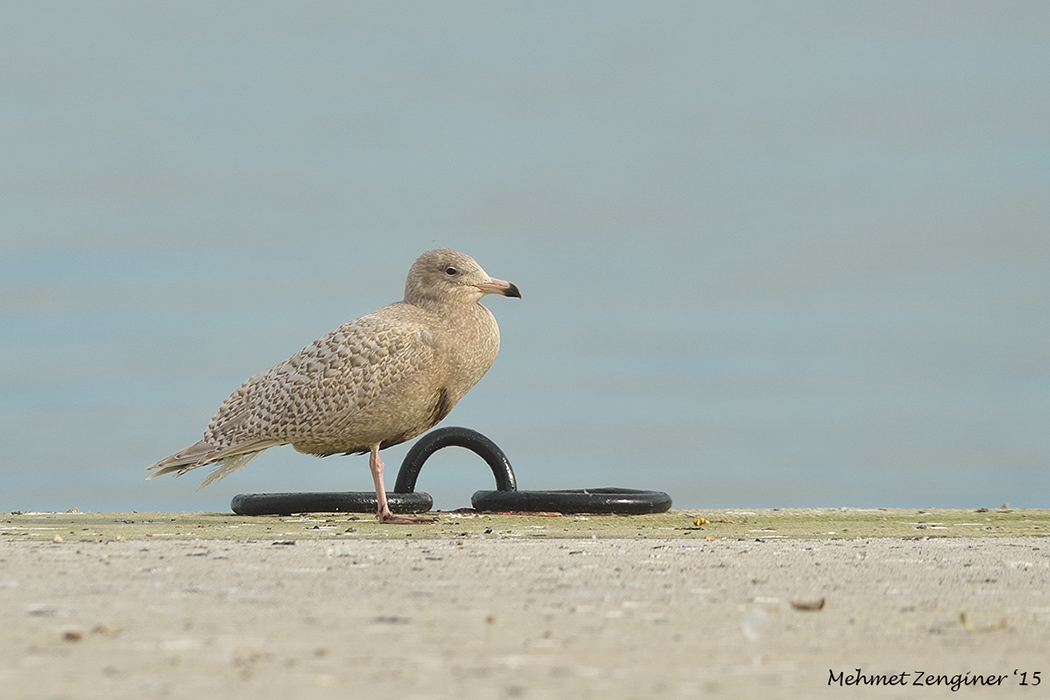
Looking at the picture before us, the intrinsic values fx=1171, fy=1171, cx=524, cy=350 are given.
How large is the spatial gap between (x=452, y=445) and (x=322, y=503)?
3.97ft

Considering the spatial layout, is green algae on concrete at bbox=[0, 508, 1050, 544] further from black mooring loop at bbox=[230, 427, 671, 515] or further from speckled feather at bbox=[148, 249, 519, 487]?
speckled feather at bbox=[148, 249, 519, 487]

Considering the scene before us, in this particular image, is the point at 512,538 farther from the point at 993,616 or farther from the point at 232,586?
the point at 993,616

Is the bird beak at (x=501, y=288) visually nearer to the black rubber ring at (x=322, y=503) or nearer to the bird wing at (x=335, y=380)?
the bird wing at (x=335, y=380)

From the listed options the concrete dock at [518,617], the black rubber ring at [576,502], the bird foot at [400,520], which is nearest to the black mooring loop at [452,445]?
the black rubber ring at [576,502]

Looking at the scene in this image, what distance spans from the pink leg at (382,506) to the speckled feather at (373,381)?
165mm

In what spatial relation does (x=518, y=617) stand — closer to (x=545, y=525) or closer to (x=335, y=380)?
(x=545, y=525)

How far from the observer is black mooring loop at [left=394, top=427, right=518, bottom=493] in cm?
882

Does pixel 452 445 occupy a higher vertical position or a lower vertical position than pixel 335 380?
lower

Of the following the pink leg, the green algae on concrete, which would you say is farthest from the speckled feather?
the green algae on concrete

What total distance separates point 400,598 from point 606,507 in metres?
4.48

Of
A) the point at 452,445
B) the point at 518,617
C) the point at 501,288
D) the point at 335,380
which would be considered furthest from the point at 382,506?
the point at 518,617

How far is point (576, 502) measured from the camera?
820 centimetres

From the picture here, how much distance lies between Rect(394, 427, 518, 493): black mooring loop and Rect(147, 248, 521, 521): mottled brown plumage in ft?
1.85

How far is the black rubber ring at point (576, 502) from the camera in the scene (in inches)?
323
